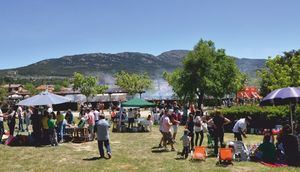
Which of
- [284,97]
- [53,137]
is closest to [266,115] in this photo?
[284,97]

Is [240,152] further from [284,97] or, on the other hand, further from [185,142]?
[284,97]

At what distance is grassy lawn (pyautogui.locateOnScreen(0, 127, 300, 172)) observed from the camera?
14.2 meters

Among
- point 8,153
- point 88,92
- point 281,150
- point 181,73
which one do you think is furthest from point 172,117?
point 88,92

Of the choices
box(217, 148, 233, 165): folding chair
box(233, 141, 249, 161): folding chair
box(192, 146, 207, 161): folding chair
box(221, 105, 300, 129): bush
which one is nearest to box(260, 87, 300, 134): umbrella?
box(233, 141, 249, 161): folding chair

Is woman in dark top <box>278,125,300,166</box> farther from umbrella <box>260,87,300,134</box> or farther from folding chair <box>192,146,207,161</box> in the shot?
folding chair <box>192,146,207,161</box>

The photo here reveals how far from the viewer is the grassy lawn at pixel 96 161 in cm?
1424

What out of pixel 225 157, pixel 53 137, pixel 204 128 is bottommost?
pixel 225 157

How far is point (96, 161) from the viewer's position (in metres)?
15.6

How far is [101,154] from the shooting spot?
1625 centimetres

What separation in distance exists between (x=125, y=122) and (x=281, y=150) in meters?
15.0

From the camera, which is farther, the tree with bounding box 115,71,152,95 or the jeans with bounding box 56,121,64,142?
the tree with bounding box 115,71,152,95

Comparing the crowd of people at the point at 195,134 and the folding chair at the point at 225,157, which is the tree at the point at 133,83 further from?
the folding chair at the point at 225,157

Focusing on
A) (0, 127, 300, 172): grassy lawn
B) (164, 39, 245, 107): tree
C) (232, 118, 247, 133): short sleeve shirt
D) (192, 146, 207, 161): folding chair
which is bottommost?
(0, 127, 300, 172): grassy lawn

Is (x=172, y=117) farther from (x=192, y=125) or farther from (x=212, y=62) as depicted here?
(x=212, y=62)
